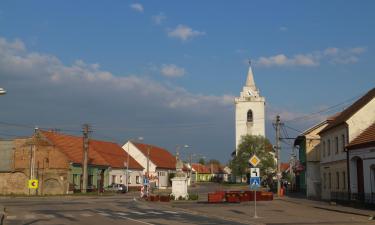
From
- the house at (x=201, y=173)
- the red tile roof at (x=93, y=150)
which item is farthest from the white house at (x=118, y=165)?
the house at (x=201, y=173)

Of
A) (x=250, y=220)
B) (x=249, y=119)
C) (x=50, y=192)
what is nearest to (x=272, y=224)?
(x=250, y=220)

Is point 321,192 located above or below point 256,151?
below

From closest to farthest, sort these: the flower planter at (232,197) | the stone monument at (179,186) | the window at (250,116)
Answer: the flower planter at (232,197)
the stone monument at (179,186)
the window at (250,116)

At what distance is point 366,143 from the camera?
34.3 m

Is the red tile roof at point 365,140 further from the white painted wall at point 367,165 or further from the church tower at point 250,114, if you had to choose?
the church tower at point 250,114

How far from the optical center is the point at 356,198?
3600 centimetres

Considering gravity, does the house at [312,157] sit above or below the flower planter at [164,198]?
above

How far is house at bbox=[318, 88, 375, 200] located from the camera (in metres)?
38.1

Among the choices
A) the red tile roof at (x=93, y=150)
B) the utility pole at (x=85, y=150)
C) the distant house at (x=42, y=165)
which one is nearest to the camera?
the utility pole at (x=85, y=150)

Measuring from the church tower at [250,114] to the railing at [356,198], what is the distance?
6962 centimetres

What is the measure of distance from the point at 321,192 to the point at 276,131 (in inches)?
363

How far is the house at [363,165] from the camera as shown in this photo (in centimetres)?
3394

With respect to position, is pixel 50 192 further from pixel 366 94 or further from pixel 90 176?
pixel 366 94

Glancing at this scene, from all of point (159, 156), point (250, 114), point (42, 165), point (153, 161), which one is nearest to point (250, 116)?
point (250, 114)
